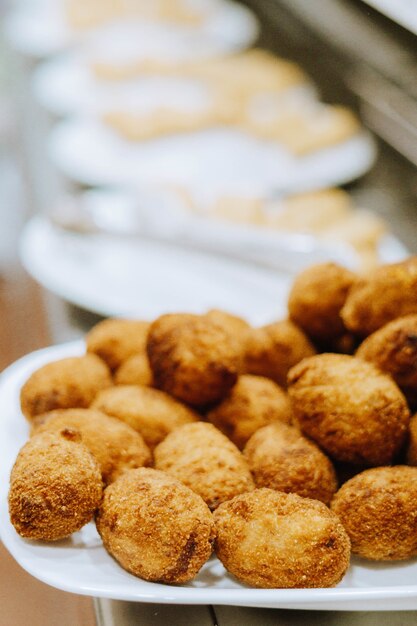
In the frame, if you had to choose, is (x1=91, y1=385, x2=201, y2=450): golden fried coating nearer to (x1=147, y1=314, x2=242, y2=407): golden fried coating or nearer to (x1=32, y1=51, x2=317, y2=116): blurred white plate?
(x1=147, y1=314, x2=242, y2=407): golden fried coating

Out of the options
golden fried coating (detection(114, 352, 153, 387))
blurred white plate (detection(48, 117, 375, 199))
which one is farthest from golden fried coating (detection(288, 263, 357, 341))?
blurred white plate (detection(48, 117, 375, 199))

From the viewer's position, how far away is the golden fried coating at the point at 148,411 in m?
1.15

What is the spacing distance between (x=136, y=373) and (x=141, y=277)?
2.62 ft

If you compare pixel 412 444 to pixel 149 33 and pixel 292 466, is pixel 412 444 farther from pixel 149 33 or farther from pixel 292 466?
pixel 149 33

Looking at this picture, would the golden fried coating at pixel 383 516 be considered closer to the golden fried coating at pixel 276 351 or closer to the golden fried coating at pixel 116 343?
the golden fried coating at pixel 276 351

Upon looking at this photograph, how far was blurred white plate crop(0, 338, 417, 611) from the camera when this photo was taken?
2.82ft

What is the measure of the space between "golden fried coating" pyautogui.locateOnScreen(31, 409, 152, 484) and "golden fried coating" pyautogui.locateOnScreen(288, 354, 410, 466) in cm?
21

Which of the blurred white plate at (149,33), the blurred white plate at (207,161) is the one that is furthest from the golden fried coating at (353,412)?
the blurred white plate at (149,33)

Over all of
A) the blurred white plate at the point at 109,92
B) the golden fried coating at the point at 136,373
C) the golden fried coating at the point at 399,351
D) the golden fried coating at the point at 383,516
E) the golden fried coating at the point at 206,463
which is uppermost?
the golden fried coating at the point at 399,351

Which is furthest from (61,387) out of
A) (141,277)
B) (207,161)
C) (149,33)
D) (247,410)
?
(149,33)

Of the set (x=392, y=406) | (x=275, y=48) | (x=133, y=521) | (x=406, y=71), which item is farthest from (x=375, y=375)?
(x=275, y=48)

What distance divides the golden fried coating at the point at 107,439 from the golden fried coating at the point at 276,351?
254mm

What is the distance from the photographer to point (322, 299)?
1276 millimetres

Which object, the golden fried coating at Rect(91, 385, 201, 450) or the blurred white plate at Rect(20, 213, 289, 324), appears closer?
the golden fried coating at Rect(91, 385, 201, 450)
